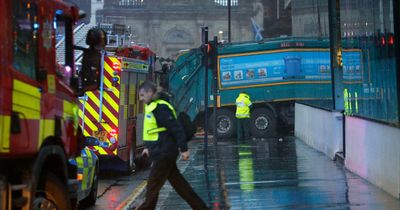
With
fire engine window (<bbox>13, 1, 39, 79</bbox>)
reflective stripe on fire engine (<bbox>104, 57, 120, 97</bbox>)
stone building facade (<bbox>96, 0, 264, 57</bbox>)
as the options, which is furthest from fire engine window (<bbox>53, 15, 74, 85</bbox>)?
stone building facade (<bbox>96, 0, 264, 57</bbox>)

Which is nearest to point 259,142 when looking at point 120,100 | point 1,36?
point 120,100

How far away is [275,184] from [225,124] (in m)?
13.9

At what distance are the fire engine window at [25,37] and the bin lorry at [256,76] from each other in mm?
19823

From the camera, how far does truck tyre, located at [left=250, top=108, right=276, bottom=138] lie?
82.3ft

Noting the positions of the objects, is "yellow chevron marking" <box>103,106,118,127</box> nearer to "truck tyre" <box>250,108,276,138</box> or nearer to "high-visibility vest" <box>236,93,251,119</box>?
"high-visibility vest" <box>236,93,251,119</box>

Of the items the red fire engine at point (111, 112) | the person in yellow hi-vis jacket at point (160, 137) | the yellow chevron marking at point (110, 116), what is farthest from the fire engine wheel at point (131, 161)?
the person in yellow hi-vis jacket at point (160, 137)

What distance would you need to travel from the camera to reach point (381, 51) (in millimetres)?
10312

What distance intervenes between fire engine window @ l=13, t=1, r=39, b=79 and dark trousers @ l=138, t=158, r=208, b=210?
2836 millimetres

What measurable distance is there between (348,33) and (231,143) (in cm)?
942

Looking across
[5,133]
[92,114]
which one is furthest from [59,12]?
[92,114]

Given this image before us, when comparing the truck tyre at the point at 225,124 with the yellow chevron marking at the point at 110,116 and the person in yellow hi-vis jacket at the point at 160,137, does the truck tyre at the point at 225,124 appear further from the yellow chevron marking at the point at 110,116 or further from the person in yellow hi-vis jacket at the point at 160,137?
the person in yellow hi-vis jacket at the point at 160,137

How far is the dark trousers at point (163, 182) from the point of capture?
319 inches

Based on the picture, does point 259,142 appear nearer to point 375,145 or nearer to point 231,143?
point 231,143

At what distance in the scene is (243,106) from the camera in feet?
77.9
